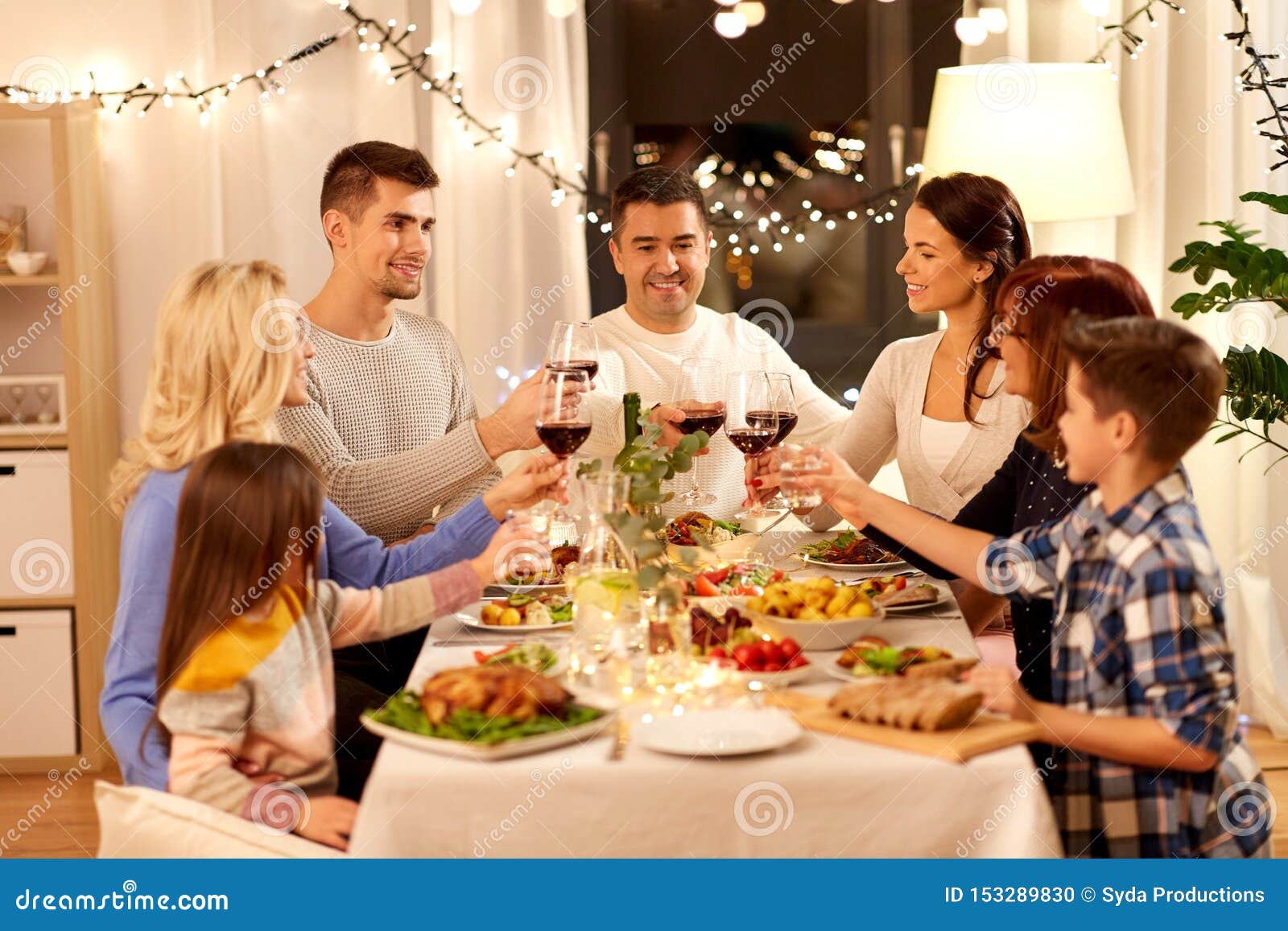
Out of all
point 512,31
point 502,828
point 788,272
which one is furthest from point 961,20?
point 502,828

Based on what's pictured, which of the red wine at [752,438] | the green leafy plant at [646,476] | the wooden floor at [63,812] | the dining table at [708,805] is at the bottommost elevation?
the wooden floor at [63,812]

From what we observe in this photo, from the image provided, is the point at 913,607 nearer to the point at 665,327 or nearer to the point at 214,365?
the point at 214,365

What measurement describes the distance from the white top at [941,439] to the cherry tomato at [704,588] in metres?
0.86

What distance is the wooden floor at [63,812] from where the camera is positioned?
303 centimetres

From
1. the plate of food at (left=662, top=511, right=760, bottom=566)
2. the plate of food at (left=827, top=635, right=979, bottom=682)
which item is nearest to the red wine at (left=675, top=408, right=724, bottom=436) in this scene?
the plate of food at (left=662, top=511, right=760, bottom=566)

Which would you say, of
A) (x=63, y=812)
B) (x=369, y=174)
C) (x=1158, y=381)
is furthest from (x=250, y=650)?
(x=63, y=812)

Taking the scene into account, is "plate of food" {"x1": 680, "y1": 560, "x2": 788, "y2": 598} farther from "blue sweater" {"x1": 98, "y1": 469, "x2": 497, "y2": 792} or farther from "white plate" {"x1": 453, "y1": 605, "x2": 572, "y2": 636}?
"blue sweater" {"x1": 98, "y1": 469, "x2": 497, "y2": 792}

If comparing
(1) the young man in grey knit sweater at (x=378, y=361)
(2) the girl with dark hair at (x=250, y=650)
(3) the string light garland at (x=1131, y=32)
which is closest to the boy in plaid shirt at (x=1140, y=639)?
(2) the girl with dark hair at (x=250, y=650)

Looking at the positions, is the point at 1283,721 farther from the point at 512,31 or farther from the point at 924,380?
the point at 512,31

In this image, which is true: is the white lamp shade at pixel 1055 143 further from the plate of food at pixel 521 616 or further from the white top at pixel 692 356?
the plate of food at pixel 521 616

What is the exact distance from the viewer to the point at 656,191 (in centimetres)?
327

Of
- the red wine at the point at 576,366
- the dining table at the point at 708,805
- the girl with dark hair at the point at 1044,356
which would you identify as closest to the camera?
the dining table at the point at 708,805

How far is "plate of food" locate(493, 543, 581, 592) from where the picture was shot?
7.09 ft

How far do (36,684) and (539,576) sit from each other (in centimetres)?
200
